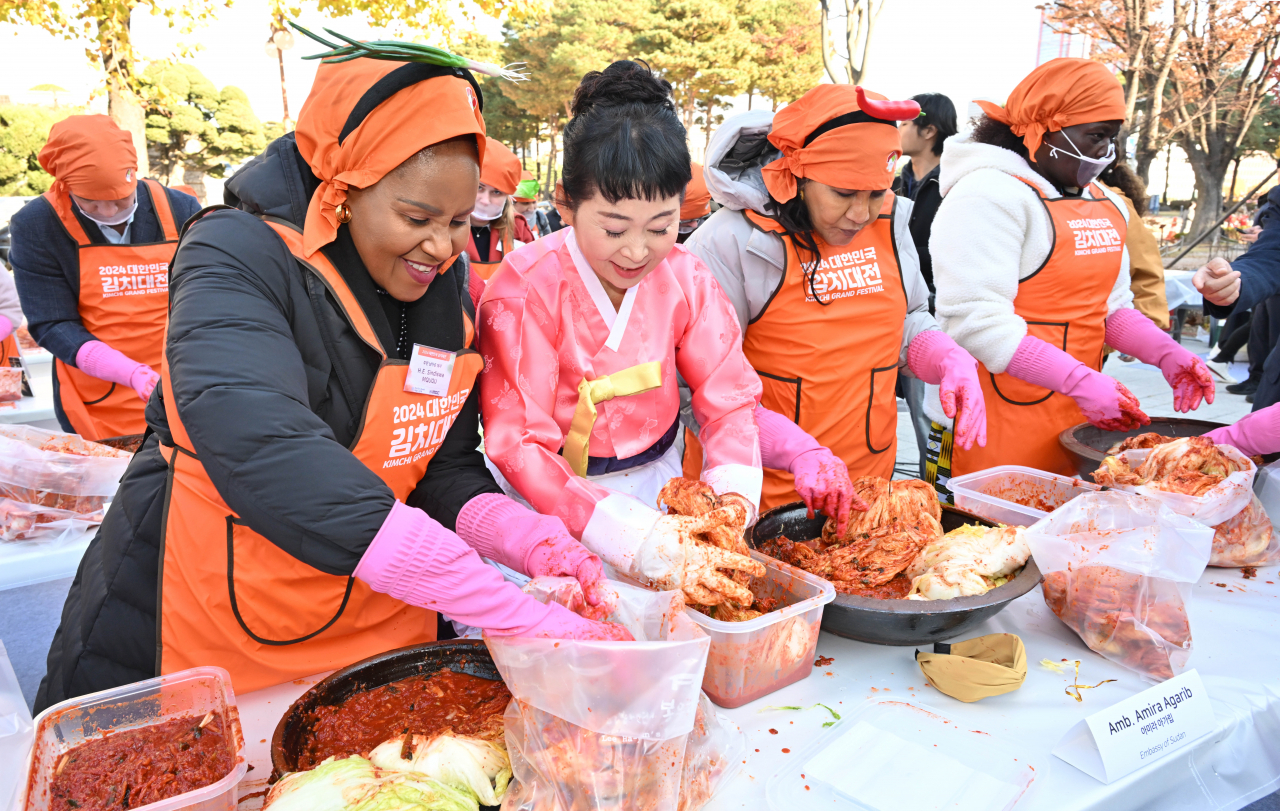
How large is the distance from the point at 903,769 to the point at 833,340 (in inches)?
57.3

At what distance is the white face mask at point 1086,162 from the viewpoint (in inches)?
102

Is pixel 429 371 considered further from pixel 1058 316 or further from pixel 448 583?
pixel 1058 316

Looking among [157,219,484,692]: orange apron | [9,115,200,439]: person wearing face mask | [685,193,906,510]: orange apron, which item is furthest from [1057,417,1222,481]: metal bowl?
[9,115,200,439]: person wearing face mask

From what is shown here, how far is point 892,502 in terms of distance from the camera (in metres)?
1.90

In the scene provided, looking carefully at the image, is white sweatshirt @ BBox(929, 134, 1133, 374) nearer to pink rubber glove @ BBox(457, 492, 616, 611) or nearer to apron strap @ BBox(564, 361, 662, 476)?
apron strap @ BBox(564, 361, 662, 476)

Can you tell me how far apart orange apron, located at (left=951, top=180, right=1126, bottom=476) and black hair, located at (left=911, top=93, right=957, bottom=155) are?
253 centimetres

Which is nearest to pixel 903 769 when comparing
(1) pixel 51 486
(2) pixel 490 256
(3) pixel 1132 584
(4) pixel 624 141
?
(3) pixel 1132 584

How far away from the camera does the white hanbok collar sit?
180 cm

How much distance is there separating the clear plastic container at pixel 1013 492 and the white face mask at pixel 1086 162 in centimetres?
108

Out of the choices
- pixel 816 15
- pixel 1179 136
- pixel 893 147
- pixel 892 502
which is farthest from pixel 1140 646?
pixel 816 15

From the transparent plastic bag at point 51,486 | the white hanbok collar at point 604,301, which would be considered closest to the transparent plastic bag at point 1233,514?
the white hanbok collar at point 604,301

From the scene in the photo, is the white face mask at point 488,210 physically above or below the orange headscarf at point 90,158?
below

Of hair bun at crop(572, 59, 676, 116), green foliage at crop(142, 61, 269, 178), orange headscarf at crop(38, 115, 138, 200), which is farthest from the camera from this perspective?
green foliage at crop(142, 61, 269, 178)

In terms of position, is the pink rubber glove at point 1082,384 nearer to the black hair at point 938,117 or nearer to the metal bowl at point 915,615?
the metal bowl at point 915,615
